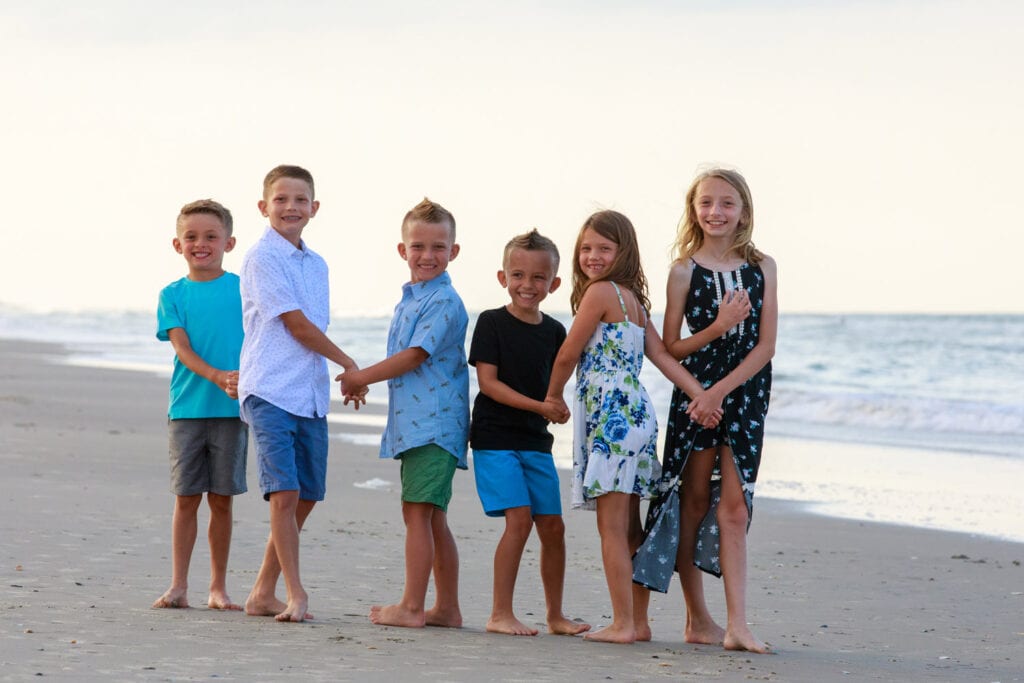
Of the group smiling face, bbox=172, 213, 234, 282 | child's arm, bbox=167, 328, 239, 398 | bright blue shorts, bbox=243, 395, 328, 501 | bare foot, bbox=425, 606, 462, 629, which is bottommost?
bare foot, bbox=425, 606, 462, 629

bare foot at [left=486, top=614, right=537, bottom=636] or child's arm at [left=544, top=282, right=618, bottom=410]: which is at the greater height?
child's arm at [left=544, top=282, right=618, bottom=410]

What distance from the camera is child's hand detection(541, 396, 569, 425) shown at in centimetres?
452

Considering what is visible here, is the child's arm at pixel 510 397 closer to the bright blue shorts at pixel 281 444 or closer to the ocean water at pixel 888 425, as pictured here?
the bright blue shorts at pixel 281 444

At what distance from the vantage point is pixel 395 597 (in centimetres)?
520

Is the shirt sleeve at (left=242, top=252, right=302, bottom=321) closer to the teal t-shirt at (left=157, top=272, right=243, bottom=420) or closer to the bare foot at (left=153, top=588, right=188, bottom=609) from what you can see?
the teal t-shirt at (left=157, top=272, right=243, bottom=420)

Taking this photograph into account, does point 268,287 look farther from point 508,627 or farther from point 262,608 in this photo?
point 508,627

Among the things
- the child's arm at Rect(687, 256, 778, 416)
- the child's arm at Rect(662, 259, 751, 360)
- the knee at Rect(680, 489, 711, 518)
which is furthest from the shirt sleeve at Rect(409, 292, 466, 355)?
the knee at Rect(680, 489, 711, 518)

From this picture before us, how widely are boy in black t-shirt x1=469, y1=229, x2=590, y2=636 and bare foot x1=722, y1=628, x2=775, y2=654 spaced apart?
52 cm

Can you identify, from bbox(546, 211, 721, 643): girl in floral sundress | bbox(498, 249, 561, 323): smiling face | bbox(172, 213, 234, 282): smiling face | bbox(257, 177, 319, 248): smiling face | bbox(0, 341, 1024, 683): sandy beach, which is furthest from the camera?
bbox(172, 213, 234, 282): smiling face

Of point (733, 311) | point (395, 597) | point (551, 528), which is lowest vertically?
point (395, 597)

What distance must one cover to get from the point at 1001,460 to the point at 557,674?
29.8ft

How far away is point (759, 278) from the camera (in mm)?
4617

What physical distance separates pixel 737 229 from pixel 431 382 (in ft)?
4.00

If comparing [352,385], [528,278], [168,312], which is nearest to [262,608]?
[352,385]
